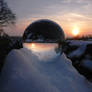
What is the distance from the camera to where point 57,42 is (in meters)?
3.20

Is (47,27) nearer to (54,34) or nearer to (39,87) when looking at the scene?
(54,34)

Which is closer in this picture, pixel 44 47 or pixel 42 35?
pixel 42 35

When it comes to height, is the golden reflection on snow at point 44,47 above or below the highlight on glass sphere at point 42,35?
below

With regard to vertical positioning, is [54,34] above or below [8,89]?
above

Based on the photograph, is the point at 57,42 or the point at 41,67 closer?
the point at 57,42

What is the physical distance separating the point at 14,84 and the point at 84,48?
17.9ft

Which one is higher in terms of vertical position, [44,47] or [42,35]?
[42,35]

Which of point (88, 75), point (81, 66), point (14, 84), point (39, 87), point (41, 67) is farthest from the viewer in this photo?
point (81, 66)

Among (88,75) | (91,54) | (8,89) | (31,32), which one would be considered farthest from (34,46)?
(91,54)

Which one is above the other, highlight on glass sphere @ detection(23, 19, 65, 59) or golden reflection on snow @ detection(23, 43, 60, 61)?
highlight on glass sphere @ detection(23, 19, 65, 59)

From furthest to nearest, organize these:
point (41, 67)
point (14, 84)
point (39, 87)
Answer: point (41, 67) → point (39, 87) → point (14, 84)

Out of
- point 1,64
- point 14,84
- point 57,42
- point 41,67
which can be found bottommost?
point 41,67

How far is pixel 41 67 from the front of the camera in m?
4.39

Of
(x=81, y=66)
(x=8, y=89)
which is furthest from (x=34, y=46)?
(x=81, y=66)
